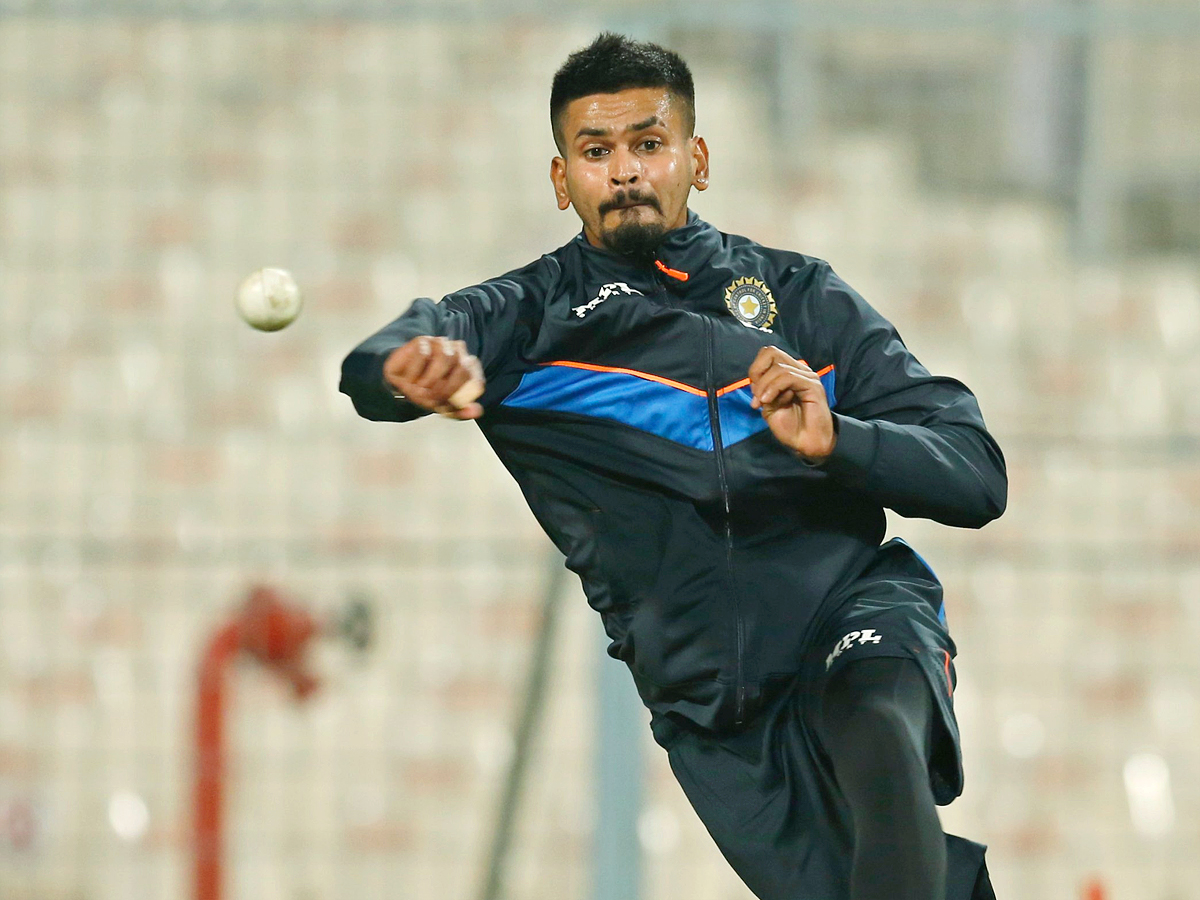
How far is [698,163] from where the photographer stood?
256 centimetres

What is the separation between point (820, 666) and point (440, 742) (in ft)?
8.17

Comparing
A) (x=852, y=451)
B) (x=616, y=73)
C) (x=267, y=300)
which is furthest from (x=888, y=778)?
(x=267, y=300)

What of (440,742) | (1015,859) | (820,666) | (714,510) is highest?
(714,510)

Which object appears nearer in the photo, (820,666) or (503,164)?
(820,666)

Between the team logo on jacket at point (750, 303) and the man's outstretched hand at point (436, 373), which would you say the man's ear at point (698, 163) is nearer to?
the team logo on jacket at point (750, 303)

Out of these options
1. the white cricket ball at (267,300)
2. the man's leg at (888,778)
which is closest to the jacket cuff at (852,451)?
the man's leg at (888,778)

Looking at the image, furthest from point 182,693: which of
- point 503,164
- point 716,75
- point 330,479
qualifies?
point 716,75

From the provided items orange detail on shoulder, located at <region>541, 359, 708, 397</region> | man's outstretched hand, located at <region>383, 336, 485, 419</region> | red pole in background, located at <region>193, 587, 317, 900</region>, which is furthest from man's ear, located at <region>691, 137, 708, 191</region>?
red pole in background, located at <region>193, 587, 317, 900</region>

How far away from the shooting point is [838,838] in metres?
2.36

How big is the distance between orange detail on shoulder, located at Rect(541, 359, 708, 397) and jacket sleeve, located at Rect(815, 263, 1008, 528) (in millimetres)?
207

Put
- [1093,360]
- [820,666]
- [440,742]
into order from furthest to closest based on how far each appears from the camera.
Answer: [1093,360], [440,742], [820,666]

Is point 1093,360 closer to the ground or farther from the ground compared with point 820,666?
farther from the ground

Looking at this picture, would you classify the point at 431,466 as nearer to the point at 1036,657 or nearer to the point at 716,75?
the point at 716,75

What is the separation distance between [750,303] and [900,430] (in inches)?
12.2
